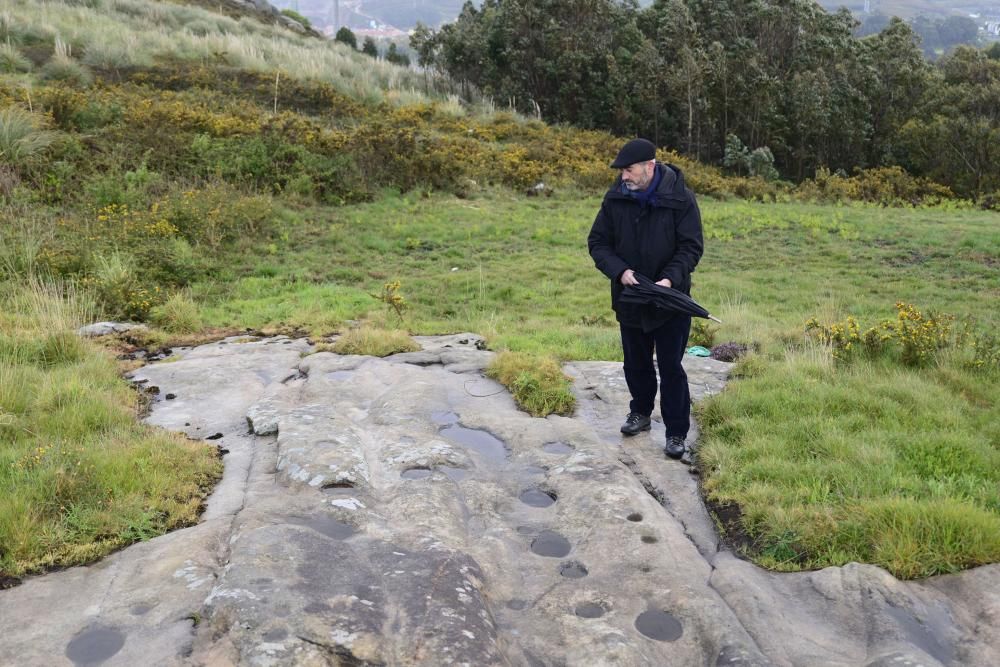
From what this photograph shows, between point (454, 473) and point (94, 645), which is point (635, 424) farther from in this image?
point (94, 645)

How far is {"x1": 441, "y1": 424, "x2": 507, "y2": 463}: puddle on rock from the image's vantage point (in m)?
5.52

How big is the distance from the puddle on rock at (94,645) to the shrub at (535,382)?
3.63m

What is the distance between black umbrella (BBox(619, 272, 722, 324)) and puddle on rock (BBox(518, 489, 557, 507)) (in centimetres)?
148

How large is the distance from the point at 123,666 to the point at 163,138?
1525 centimetres

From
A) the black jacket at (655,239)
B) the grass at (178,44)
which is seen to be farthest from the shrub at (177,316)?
the grass at (178,44)

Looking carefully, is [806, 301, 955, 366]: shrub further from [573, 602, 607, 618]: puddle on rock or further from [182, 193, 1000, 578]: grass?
[573, 602, 607, 618]: puddle on rock

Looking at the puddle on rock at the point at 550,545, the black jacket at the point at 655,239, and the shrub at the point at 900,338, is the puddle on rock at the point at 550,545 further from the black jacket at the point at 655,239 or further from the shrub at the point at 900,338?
the shrub at the point at 900,338

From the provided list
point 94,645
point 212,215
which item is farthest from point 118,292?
point 94,645

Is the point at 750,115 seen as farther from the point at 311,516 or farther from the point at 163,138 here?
the point at 311,516

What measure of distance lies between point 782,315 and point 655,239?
18.6ft

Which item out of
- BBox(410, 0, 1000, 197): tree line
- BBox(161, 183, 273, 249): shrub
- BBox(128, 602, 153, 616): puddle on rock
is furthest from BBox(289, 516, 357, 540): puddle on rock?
BBox(410, 0, 1000, 197): tree line

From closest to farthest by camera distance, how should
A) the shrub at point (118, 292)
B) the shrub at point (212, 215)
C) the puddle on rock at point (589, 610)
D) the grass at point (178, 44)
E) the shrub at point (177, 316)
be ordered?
the puddle on rock at point (589, 610) → the shrub at point (177, 316) → the shrub at point (118, 292) → the shrub at point (212, 215) → the grass at point (178, 44)

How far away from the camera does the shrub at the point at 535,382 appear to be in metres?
6.34

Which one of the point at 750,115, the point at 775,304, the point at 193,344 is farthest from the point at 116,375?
the point at 750,115
